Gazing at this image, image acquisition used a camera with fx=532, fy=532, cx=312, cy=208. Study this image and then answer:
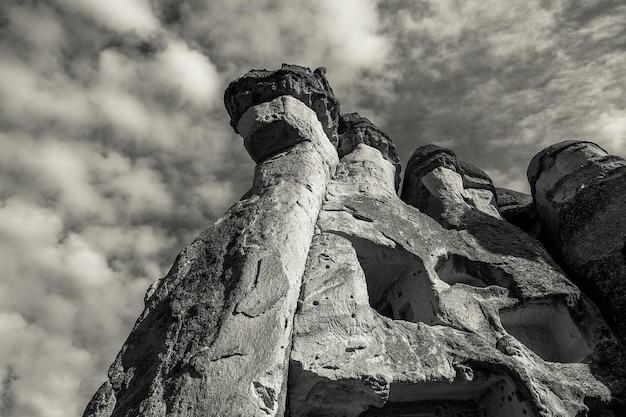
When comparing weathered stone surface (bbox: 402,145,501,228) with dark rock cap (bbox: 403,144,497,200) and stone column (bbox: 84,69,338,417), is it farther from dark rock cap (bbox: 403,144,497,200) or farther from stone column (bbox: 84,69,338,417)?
stone column (bbox: 84,69,338,417)

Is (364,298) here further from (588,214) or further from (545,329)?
(588,214)

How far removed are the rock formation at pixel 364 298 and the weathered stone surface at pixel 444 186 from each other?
8.3 inches

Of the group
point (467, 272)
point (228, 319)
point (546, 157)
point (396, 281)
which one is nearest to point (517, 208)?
point (546, 157)

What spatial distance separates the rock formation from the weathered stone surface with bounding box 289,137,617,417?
0.02 meters

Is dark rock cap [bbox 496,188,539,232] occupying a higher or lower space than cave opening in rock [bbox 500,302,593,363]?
higher

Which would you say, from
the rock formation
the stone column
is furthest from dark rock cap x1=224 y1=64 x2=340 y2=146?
the stone column

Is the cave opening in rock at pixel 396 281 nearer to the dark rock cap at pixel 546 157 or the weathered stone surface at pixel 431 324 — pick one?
the weathered stone surface at pixel 431 324

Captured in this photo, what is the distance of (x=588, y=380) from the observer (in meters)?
6.41

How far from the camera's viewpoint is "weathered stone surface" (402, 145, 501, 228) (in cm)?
1085

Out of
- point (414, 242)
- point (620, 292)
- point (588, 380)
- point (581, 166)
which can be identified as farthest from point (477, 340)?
point (581, 166)

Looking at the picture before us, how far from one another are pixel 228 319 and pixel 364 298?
1.79 metres

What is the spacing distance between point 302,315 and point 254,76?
554 centimetres

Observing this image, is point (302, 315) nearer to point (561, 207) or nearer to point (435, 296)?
point (435, 296)

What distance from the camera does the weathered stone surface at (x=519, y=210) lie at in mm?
10898
